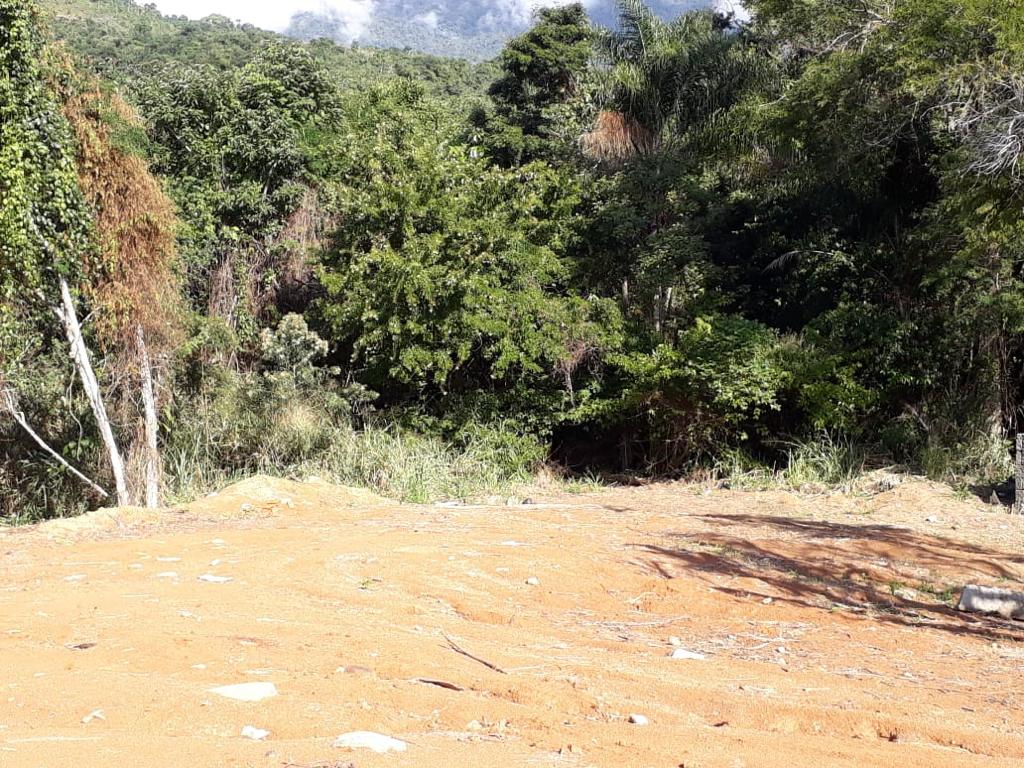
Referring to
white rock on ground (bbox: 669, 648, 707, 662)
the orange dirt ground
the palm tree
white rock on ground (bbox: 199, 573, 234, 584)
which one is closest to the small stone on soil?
the orange dirt ground

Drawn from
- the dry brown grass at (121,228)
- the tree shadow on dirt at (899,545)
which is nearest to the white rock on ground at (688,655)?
the tree shadow on dirt at (899,545)

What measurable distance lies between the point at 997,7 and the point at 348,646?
11398 millimetres

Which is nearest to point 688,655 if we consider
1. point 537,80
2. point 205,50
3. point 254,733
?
point 254,733

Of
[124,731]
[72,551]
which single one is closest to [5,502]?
[72,551]

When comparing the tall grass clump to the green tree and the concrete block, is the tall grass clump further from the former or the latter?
the green tree

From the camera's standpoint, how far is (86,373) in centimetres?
1124

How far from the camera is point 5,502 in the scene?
44.8 feet

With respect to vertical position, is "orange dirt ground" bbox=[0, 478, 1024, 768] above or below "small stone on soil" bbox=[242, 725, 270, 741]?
below

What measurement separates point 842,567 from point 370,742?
565 cm

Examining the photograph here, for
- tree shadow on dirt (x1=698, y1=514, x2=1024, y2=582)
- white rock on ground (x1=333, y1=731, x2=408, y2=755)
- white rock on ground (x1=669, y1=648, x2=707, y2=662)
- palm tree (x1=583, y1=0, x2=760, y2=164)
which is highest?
palm tree (x1=583, y1=0, x2=760, y2=164)

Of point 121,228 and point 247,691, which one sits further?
point 121,228

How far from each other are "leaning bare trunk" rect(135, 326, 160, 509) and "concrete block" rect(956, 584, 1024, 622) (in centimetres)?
897

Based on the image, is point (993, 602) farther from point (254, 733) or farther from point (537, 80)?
point (537, 80)

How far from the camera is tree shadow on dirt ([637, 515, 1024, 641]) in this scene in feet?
21.5
